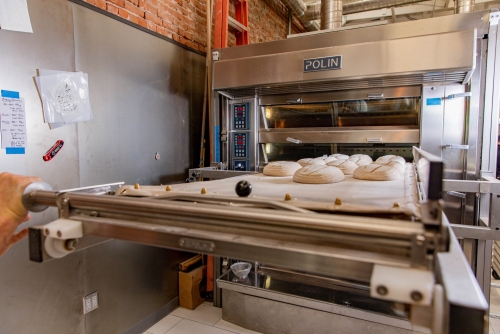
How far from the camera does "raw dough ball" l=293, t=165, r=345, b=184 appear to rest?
4.92ft

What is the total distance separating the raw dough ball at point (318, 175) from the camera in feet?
4.92

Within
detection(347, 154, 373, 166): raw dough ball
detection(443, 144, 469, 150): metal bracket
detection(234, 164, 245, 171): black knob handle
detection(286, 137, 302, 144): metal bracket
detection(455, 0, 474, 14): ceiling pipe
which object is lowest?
detection(234, 164, 245, 171): black knob handle

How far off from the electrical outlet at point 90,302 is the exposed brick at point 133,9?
2136mm

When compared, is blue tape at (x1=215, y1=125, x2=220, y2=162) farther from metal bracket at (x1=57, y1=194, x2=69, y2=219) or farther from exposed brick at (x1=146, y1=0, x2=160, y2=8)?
metal bracket at (x1=57, y1=194, x2=69, y2=219)

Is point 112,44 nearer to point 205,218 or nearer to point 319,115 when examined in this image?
point 319,115

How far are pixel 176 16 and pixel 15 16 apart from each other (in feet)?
4.69

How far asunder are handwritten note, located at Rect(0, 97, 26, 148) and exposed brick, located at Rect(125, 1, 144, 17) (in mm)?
1129

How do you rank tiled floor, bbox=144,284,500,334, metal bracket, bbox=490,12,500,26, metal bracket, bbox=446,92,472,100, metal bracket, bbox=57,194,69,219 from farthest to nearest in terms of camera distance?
tiled floor, bbox=144,284,500,334 < metal bracket, bbox=446,92,472,100 < metal bracket, bbox=490,12,500,26 < metal bracket, bbox=57,194,69,219

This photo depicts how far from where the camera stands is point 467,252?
189 cm

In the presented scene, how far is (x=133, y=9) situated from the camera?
2.29 metres

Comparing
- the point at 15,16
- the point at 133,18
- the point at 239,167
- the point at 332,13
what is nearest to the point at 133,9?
the point at 133,18

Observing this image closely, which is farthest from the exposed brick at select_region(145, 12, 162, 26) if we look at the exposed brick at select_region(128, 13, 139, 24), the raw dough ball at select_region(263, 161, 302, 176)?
the raw dough ball at select_region(263, 161, 302, 176)

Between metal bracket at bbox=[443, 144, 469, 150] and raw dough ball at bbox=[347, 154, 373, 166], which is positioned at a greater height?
metal bracket at bbox=[443, 144, 469, 150]

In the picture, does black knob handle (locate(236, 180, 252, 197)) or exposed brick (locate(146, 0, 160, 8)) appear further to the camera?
exposed brick (locate(146, 0, 160, 8))
